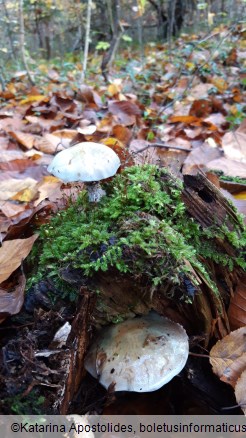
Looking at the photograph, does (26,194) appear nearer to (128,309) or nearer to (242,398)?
(128,309)

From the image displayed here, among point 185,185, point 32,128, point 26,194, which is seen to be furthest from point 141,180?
point 32,128

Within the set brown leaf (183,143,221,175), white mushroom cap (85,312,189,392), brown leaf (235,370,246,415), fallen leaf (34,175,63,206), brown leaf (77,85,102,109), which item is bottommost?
brown leaf (235,370,246,415)

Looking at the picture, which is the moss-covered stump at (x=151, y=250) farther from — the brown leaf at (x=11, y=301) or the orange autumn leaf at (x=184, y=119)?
the orange autumn leaf at (x=184, y=119)

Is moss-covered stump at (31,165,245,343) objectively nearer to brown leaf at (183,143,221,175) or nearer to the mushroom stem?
the mushroom stem

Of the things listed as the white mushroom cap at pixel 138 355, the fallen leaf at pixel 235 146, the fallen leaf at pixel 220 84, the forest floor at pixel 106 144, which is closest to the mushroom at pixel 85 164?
the forest floor at pixel 106 144

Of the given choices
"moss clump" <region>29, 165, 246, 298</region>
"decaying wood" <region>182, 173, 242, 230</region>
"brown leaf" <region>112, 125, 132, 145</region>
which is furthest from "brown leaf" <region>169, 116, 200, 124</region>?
"decaying wood" <region>182, 173, 242, 230</region>

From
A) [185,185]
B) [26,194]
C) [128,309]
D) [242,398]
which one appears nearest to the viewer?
[242,398]
